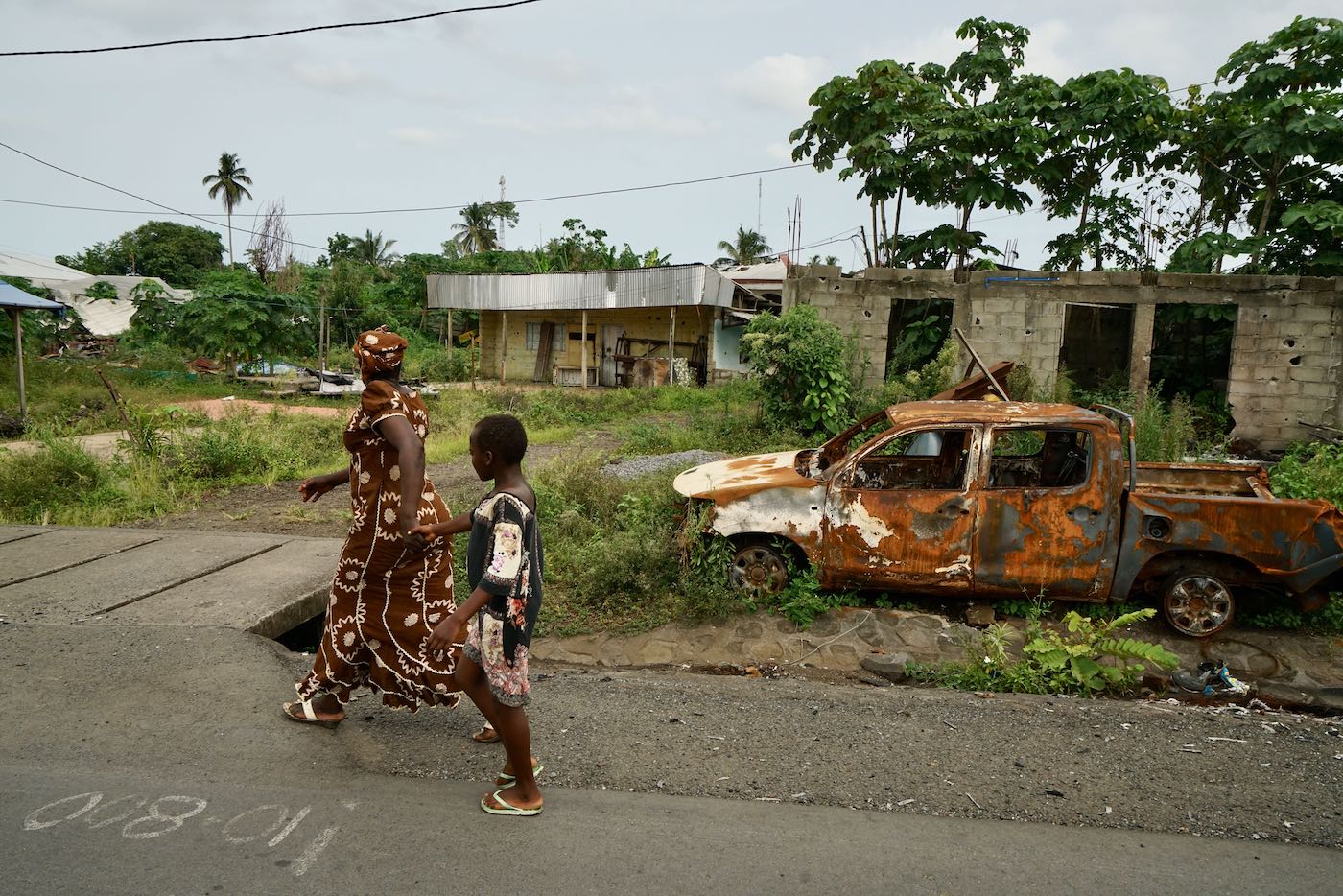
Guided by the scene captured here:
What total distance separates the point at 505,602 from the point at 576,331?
1011 inches

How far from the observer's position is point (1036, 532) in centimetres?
561

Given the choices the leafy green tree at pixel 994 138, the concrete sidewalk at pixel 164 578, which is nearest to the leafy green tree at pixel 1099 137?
the leafy green tree at pixel 994 138

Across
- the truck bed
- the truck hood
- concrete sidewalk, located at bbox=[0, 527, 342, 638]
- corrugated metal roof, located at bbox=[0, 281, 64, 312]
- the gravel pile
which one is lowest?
concrete sidewalk, located at bbox=[0, 527, 342, 638]

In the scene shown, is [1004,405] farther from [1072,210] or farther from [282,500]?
[1072,210]

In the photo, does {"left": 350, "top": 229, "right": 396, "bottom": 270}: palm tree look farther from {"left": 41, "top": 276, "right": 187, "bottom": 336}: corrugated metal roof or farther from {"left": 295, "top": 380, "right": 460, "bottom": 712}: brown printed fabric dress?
{"left": 295, "top": 380, "right": 460, "bottom": 712}: brown printed fabric dress

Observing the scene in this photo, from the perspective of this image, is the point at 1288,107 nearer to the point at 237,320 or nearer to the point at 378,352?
the point at 378,352

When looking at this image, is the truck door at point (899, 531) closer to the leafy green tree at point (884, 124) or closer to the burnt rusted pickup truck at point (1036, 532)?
the burnt rusted pickup truck at point (1036, 532)

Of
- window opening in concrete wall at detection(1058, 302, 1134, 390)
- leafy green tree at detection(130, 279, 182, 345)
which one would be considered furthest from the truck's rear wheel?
leafy green tree at detection(130, 279, 182, 345)

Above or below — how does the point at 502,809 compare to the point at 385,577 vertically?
below

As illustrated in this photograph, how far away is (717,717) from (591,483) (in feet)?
13.8

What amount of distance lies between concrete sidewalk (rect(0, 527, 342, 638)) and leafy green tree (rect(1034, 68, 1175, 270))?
14.5 m

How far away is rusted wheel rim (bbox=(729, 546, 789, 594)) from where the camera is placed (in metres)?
5.98

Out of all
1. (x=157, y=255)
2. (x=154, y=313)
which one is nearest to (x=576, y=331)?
(x=154, y=313)

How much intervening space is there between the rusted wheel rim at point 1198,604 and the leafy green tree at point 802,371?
20.5 ft
